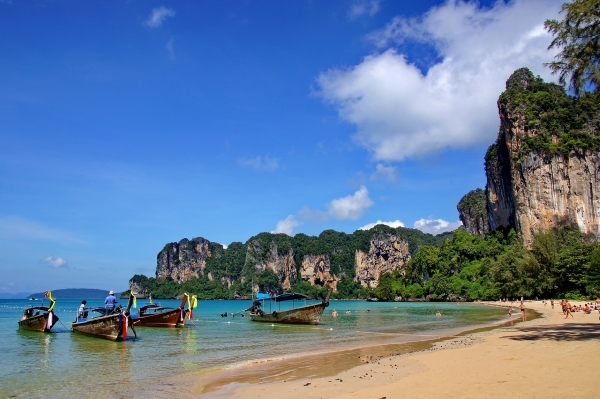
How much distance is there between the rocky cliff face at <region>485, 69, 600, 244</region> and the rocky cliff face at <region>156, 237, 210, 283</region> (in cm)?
13430

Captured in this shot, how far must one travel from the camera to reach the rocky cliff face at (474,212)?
390ft

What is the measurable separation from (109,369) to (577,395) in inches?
484

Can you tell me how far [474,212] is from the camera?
124438 mm

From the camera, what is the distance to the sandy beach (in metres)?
7.79

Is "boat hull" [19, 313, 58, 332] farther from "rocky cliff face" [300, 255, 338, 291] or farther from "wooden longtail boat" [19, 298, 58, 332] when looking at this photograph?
"rocky cliff face" [300, 255, 338, 291]

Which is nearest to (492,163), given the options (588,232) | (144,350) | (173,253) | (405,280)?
(588,232)

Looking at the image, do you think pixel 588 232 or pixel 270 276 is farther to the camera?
pixel 270 276

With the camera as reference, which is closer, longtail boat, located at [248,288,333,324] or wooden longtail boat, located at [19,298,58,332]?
wooden longtail boat, located at [19,298,58,332]

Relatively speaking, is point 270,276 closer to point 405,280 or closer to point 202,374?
point 405,280

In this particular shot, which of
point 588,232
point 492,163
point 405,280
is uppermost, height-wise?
point 492,163

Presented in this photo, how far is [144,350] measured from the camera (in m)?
17.6

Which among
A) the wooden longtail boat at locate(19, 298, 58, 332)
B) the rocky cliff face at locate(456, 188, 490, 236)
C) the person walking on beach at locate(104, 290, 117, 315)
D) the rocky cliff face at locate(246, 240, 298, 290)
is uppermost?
the rocky cliff face at locate(456, 188, 490, 236)

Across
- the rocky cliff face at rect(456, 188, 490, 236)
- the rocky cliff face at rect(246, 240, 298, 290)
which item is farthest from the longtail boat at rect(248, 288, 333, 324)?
the rocky cliff face at rect(246, 240, 298, 290)

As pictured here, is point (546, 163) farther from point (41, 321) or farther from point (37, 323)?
point (37, 323)
